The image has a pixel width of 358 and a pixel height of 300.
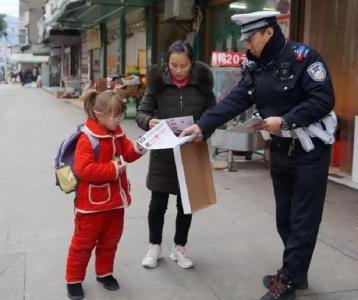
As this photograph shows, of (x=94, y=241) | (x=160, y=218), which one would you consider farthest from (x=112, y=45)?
(x=94, y=241)

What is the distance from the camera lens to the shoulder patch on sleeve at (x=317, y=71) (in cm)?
334

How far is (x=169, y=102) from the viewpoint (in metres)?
4.09

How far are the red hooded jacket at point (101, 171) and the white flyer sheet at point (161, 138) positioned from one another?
95mm

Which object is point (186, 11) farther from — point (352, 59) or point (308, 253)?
point (308, 253)

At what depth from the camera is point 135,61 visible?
59.9 ft

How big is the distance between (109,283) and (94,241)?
38cm

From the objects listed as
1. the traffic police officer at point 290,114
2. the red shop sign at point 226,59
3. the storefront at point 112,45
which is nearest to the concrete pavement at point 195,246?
the traffic police officer at point 290,114

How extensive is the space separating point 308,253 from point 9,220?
322cm

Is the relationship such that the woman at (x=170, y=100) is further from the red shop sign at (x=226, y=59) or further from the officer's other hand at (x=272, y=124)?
the red shop sign at (x=226, y=59)

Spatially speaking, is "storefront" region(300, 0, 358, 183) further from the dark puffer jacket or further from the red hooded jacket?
the red hooded jacket

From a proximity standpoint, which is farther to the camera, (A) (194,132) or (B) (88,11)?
(B) (88,11)

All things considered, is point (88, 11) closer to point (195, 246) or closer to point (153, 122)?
point (195, 246)

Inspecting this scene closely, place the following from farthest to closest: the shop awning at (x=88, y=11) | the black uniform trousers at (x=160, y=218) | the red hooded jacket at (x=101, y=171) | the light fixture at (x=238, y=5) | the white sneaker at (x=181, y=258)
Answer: the shop awning at (x=88, y=11), the light fixture at (x=238, y=5), the white sneaker at (x=181, y=258), the black uniform trousers at (x=160, y=218), the red hooded jacket at (x=101, y=171)

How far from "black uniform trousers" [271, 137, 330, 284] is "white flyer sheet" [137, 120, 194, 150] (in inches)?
25.1
